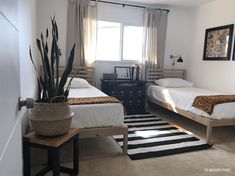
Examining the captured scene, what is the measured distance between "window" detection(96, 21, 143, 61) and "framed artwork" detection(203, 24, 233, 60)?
1.52 meters

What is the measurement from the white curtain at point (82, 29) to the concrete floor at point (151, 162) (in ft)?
6.75

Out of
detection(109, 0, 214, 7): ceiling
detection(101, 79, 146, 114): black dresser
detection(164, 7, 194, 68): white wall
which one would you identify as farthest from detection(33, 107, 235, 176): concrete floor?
detection(109, 0, 214, 7): ceiling

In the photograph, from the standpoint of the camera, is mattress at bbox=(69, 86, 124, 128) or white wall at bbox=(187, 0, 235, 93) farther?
white wall at bbox=(187, 0, 235, 93)

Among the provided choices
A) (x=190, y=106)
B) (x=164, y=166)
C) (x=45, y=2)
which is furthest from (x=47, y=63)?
(x=45, y=2)

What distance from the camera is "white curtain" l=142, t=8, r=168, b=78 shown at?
4.74 meters

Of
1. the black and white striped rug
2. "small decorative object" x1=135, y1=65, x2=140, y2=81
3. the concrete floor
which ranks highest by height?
"small decorative object" x1=135, y1=65, x2=140, y2=81

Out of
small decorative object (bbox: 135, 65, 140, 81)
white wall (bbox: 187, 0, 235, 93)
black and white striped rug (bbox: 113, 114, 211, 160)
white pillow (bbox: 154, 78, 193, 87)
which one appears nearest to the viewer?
black and white striped rug (bbox: 113, 114, 211, 160)

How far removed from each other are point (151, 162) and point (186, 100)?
59.6 inches

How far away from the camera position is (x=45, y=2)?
13.4 ft

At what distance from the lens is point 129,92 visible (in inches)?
175

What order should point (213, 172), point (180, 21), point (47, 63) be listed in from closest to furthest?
1. point (47, 63)
2. point (213, 172)
3. point (180, 21)

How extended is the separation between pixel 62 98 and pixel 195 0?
3.98m

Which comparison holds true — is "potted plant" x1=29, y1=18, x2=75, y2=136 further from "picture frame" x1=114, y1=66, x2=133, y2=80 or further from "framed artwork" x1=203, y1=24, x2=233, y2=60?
"framed artwork" x1=203, y1=24, x2=233, y2=60

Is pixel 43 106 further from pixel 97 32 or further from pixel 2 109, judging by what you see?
pixel 97 32
